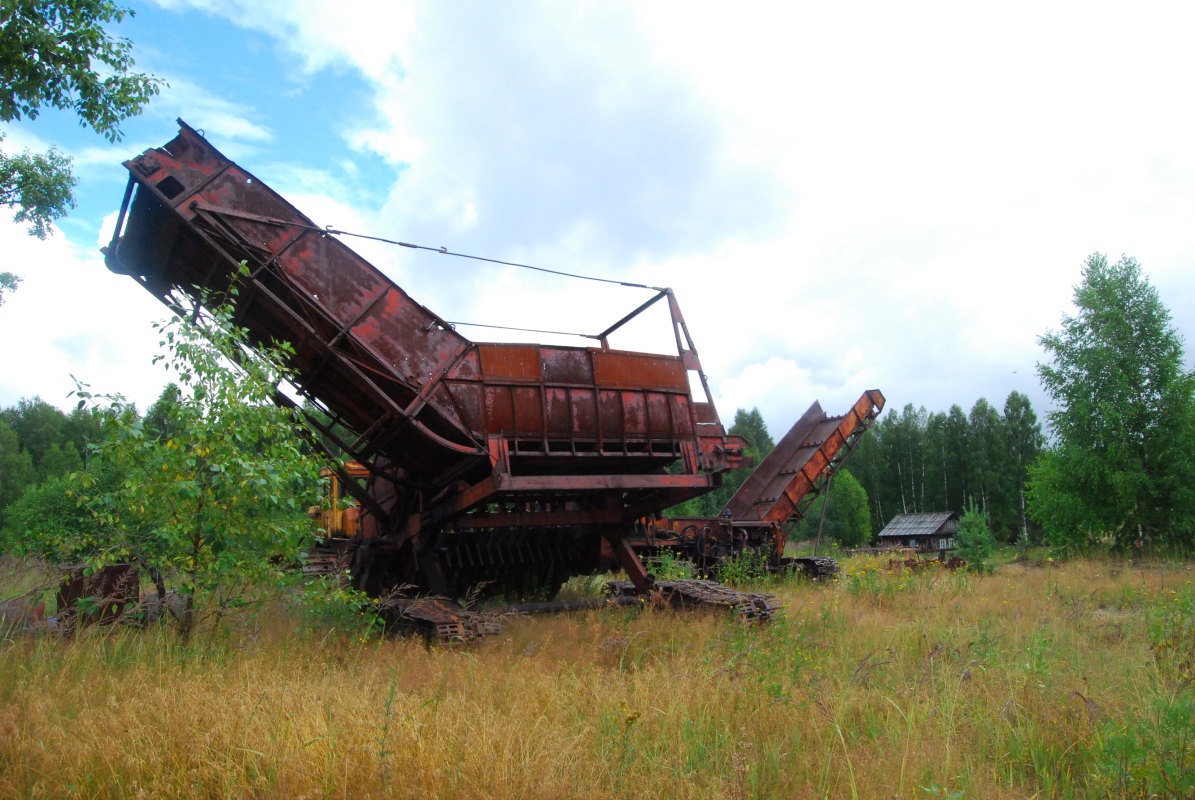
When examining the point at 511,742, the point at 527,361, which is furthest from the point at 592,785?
the point at 527,361

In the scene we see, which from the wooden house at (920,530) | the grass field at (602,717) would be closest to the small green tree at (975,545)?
the grass field at (602,717)

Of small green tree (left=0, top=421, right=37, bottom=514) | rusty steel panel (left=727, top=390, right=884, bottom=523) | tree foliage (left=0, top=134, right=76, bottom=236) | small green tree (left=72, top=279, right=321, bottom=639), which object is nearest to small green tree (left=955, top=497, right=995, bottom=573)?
rusty steel panel (left=727, top=390, right=884, bottom=523)

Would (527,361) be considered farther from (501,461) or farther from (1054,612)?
(1054,612)

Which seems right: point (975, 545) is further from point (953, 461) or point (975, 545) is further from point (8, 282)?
point (953, 461)

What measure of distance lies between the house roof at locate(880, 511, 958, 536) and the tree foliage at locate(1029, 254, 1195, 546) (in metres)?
24.6

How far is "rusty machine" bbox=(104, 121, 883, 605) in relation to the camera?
23.7 ft

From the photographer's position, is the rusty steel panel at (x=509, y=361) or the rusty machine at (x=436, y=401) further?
the rusty steel panel at (x=509, y=361)

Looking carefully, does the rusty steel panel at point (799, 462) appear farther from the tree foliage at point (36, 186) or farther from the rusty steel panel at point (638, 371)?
the tree foliage at point (36, 186)

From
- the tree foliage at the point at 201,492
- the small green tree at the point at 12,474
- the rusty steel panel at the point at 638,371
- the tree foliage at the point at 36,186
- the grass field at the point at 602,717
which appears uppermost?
the tree foliage at the point at 36,186

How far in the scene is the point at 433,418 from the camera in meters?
7.60

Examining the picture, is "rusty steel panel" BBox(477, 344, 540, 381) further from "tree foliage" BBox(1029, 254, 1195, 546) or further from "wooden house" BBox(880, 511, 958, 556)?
"wooden house" BBox(880, 511, 958, 556)

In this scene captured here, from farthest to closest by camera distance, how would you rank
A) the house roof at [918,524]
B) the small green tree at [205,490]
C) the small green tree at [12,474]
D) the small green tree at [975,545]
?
the house roof at [918,524] < the small green tree at [12,474] < the small green tree at [975,545] < the small green tree at [205,490]

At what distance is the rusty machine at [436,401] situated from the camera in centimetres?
723

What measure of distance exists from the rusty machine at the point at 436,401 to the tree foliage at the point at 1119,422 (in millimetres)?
14496
